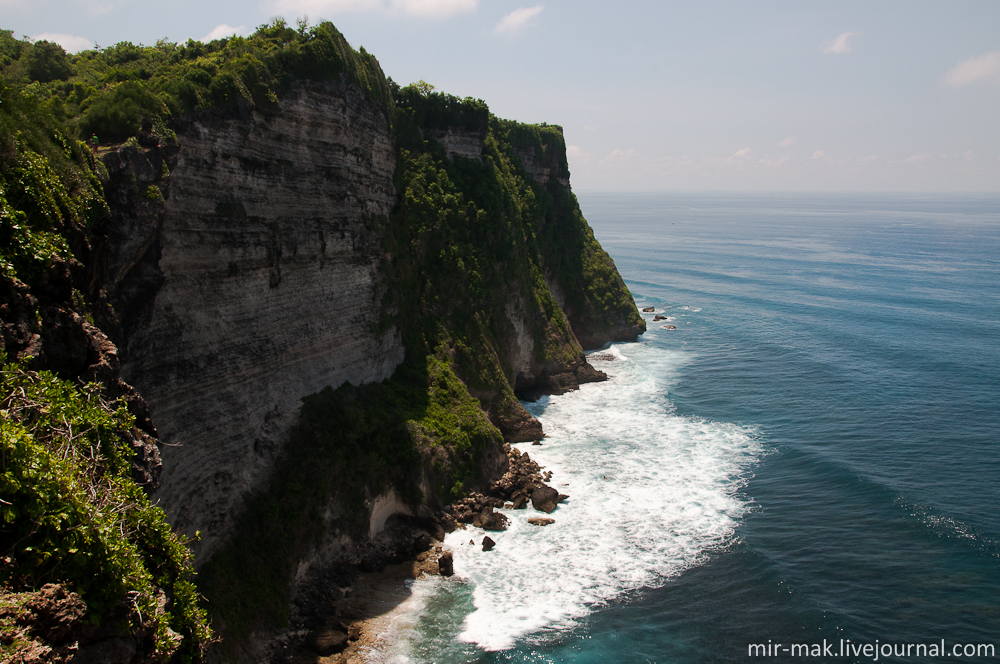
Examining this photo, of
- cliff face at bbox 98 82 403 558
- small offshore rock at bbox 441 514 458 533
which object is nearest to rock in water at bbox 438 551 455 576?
small offshore rock at bbox 441 514 458 533

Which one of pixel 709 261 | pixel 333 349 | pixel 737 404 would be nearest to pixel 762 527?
pixel 737 404

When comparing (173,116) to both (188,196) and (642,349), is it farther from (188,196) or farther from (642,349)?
(642,349)

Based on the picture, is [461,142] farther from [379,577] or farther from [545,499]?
[379,577]

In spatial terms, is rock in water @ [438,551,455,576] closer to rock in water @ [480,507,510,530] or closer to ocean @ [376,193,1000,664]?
ocean @ [376,193,1000,664]

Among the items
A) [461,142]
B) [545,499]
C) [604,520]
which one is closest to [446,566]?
[545,499]

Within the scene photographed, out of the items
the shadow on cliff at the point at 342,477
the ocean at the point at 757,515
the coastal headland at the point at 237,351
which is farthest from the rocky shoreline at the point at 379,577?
the ocean at the point at 757,515

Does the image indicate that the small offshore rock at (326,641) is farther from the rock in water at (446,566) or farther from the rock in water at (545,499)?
the rock in water at (545,499)
